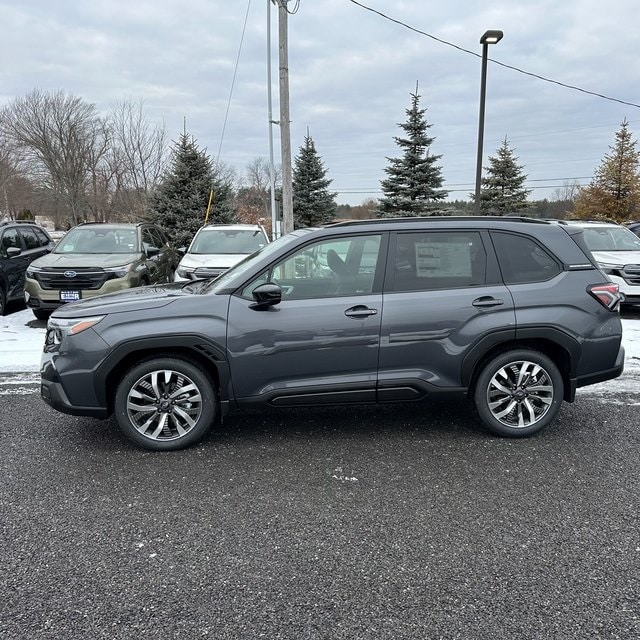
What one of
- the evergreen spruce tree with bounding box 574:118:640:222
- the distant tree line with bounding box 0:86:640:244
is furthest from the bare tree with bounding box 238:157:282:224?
the evergreen spruce tree with bounding box 574:118:640:222

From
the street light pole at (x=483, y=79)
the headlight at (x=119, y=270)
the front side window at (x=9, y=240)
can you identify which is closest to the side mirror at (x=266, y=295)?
the headlight at (x=119, y=270)

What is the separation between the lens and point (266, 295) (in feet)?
13.1

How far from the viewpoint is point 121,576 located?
8.73 feet

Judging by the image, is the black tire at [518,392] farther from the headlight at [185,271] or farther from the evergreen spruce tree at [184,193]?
the evergreen spruce tree at [184,193]

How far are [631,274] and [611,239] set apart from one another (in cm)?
158

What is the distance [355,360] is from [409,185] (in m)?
23.8

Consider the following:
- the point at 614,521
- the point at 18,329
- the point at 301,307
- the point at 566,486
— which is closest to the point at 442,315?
the point at 301,307

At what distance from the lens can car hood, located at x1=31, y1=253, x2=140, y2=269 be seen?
8820 millimetres

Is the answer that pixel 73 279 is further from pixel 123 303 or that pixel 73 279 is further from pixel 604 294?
pixel 604 294

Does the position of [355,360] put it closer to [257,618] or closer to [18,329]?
[257,618]

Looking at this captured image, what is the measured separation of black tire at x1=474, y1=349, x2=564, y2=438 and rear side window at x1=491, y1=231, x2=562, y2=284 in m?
0.61

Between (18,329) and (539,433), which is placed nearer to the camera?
(539,433)

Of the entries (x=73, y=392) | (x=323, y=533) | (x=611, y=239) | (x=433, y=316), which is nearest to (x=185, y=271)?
(x=73, y=392)

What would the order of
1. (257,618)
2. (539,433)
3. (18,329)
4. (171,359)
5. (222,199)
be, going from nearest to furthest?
(257,618), (171,359), (539,433), (18,329), (222,199)
